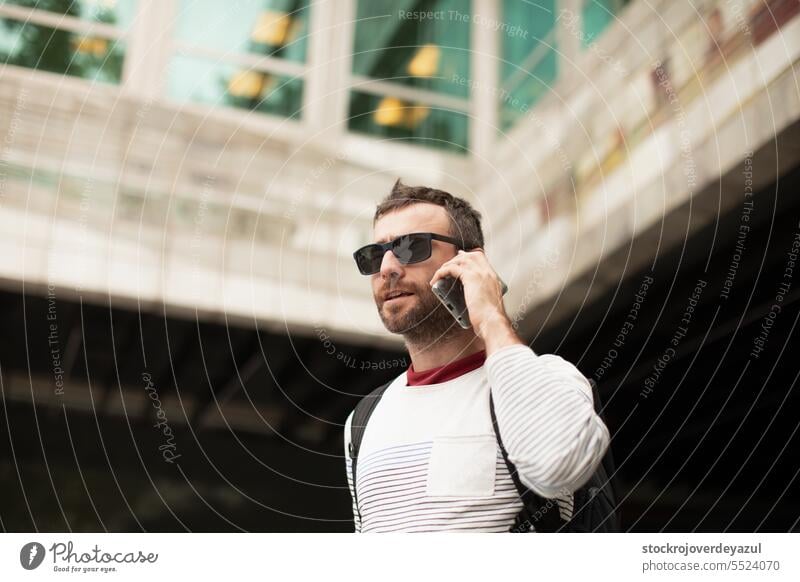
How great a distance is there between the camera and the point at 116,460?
12.9 feet

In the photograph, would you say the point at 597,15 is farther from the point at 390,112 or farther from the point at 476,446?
the point at 476,446

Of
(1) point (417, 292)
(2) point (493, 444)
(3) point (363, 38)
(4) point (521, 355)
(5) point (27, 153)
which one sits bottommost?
(2) point (493, 444)

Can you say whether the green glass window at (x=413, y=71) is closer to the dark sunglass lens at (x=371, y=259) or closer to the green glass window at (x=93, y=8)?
the green glass window at (x=93, y=8)

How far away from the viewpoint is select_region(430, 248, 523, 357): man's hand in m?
1.08

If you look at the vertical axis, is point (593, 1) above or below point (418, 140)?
above

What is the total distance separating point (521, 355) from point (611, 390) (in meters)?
2.47

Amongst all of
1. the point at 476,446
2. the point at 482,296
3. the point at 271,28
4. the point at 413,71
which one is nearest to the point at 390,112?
the point at 413,71

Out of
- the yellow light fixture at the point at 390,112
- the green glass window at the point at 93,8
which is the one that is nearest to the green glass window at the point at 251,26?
the green glass window at the point at 93,8

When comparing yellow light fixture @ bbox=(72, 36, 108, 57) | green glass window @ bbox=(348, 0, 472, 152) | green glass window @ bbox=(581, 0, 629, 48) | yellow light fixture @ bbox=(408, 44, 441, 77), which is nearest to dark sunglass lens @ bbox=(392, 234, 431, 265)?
green glass window @ bbox=(348, 0, 472, 152)

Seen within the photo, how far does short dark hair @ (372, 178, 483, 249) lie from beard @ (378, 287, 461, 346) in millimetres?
115

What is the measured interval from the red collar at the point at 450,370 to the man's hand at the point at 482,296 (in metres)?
0.05

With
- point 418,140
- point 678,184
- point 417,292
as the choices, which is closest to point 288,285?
point 418,140

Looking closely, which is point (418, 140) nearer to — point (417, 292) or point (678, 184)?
point (678, 184)
